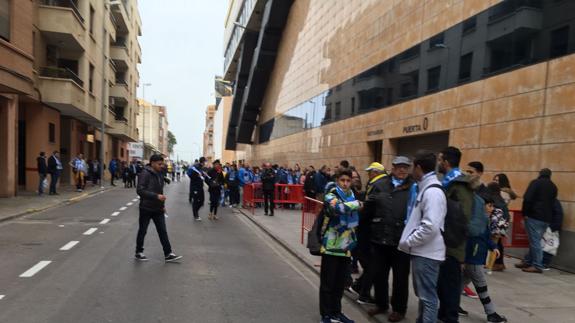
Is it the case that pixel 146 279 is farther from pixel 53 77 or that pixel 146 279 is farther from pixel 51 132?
pixel 51 132

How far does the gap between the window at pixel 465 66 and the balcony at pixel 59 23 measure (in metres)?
17.2

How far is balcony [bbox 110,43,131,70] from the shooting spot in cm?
3506

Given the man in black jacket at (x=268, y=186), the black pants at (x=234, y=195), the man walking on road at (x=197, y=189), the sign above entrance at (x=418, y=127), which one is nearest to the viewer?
the man walking on road at (x=197, y=189)

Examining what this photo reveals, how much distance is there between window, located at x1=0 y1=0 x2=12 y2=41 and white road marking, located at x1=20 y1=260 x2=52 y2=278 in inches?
445

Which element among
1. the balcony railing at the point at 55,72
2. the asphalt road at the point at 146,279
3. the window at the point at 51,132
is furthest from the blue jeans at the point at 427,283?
the window at the point at 51,132

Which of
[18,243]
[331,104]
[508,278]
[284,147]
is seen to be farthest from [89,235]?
[284,147]

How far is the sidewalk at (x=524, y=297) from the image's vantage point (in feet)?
16.6

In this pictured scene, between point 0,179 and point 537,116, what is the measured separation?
59.1ft

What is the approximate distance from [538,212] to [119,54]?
114 ft

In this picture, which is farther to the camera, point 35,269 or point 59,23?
point 59,23

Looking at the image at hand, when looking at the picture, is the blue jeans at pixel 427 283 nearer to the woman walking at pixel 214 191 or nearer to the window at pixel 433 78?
the woman walking at pixel 214 191

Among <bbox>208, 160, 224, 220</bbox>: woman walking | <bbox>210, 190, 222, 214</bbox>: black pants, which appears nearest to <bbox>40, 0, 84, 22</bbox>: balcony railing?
<bbox>208, 160, 224, 220</bbox>: woman walking

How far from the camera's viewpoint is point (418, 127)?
14.0m

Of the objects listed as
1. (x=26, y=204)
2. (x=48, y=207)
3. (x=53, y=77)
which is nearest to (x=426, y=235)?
(x=48, y=207)
